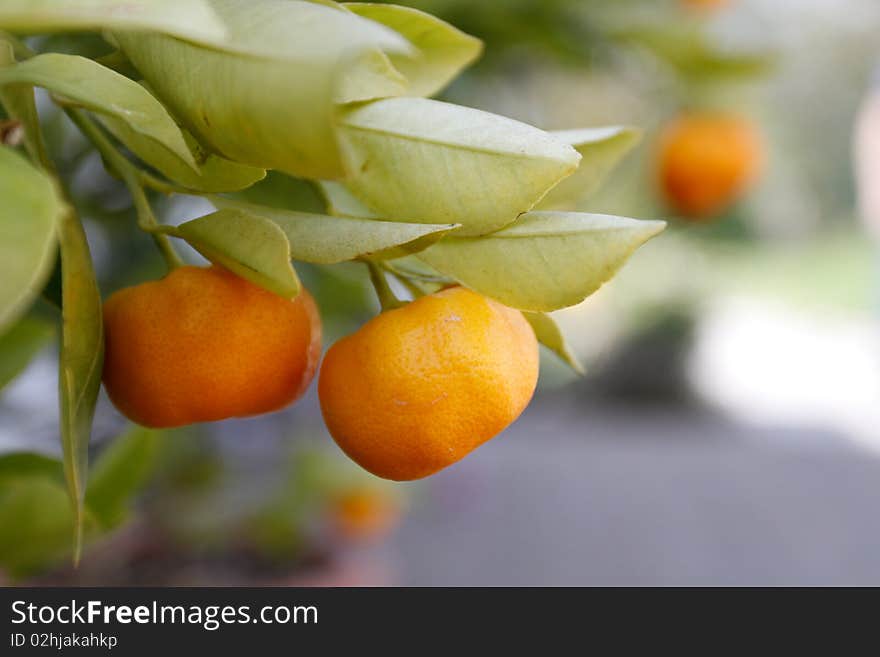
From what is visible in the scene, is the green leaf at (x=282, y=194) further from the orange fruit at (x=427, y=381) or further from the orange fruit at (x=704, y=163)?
the orange fruit at (x=704, y=163)

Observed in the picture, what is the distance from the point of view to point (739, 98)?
1.14 metres

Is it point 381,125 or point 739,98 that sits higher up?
point 381,125

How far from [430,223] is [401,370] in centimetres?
5

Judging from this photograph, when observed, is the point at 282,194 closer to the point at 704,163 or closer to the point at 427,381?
the point at 427,381

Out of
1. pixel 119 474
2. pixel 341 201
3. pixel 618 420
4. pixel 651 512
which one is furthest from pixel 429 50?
pixel 618 420

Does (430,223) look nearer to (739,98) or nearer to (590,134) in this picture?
(590,134)

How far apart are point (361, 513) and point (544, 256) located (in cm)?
A: 140

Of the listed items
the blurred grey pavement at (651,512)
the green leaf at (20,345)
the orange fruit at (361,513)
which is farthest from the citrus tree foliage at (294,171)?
the blurred grey pavement at (651,512)

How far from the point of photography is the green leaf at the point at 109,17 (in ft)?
0.64

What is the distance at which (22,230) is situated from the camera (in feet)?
0.65

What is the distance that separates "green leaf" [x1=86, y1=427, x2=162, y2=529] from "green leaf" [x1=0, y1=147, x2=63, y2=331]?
1.15ft

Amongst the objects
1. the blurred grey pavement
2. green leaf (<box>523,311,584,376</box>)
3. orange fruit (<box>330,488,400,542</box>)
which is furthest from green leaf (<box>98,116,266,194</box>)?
the blurred grey pavement

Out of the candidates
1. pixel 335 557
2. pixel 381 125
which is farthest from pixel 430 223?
pixel 335 557

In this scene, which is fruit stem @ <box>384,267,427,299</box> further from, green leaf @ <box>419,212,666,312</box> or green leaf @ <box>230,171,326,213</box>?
green leaf @ <box>230,171,326,213</box>
